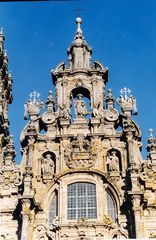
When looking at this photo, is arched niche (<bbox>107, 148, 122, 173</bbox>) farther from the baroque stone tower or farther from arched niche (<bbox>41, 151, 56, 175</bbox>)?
arched niche (<bbox>41, 151, 56, 175</bbox>)

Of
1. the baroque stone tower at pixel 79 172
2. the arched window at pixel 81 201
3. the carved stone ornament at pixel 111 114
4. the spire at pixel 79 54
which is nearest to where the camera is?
the baroque stone tower at pixel 79 172

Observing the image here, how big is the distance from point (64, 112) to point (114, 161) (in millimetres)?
3923

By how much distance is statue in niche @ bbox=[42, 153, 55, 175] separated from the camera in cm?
1662

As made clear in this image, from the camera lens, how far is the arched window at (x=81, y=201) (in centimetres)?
1539

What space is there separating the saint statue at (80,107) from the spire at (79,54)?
8.22 feet

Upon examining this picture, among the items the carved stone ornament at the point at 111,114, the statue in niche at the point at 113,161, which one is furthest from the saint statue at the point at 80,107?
the statue in niche at the point at 113,161

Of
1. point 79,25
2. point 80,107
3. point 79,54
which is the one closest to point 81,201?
point 80,107

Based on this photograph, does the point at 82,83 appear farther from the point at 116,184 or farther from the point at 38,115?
the point at 116,184

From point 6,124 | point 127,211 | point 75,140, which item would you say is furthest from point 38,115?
point 127,211

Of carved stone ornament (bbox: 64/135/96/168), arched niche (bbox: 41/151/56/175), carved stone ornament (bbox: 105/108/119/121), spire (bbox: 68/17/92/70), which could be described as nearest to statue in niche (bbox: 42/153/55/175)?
arched niche (bbox: 41/151/56/175)

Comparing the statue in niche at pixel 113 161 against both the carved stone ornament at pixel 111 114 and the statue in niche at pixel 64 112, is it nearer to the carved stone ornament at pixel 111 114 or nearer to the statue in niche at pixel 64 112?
the carved stone ornament at pixel 111 114

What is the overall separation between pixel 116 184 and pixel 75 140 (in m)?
3.12

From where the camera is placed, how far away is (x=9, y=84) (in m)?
25.3

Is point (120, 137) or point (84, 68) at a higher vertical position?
point (84, 68)
